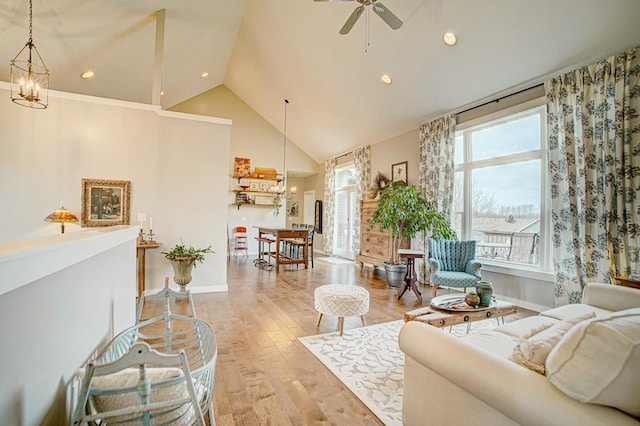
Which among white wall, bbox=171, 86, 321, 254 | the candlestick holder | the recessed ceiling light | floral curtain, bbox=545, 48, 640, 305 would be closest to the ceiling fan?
the recessed ceiling light

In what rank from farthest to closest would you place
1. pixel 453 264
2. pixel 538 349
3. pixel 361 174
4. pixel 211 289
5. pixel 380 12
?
pixel 361 174 → pixel 211 289 → pixel 453 264 → pixel 380 12 → pixel 538 349

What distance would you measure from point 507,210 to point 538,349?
391 centimetres

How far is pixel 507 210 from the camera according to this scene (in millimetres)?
4516

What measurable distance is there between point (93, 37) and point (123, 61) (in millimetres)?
725

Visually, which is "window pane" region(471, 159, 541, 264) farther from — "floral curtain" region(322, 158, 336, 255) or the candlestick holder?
the candlestick holder

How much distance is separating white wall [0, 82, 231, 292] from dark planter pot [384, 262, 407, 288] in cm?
272

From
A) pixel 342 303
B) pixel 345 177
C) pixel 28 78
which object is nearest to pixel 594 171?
pixel 342 303

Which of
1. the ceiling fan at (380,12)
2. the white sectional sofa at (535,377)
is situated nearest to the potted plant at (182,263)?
the white sectional sofa at (535,377)

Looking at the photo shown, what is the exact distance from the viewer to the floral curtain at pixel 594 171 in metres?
3.11

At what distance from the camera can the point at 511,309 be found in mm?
2660

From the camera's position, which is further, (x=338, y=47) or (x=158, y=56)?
(x=158, y=56)

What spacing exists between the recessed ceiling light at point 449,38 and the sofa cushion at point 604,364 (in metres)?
3.90

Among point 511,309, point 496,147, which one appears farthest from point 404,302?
point 496,147

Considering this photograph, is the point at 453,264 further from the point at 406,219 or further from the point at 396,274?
the point at 406,219
